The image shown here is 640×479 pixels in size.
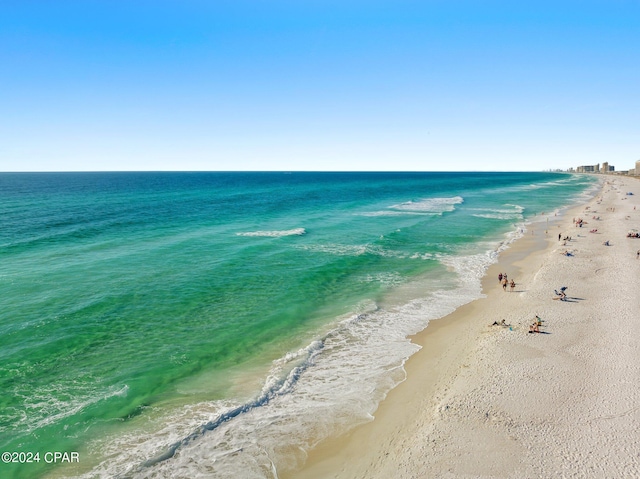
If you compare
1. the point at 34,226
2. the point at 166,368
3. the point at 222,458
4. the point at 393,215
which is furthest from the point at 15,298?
the point at 393,215

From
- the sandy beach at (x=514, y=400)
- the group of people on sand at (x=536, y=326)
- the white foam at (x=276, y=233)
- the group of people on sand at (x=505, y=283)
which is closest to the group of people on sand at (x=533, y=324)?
the group of people on sand at (x=536, y=326)

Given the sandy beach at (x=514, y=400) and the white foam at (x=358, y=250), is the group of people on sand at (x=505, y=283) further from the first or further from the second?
the white foam at (x=358, y=250)

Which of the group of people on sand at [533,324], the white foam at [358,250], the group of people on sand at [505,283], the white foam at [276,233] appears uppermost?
the white foam at [276,233]

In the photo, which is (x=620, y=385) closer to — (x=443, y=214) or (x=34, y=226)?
(x=443, y=214)

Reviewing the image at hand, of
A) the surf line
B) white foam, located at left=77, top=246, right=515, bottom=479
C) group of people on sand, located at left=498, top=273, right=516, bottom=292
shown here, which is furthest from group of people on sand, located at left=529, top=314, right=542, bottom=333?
the surf line

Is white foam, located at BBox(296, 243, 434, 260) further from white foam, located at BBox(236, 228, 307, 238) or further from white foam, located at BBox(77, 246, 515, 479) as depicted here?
white foam, located at BBox(77, 246, 515, 479)
